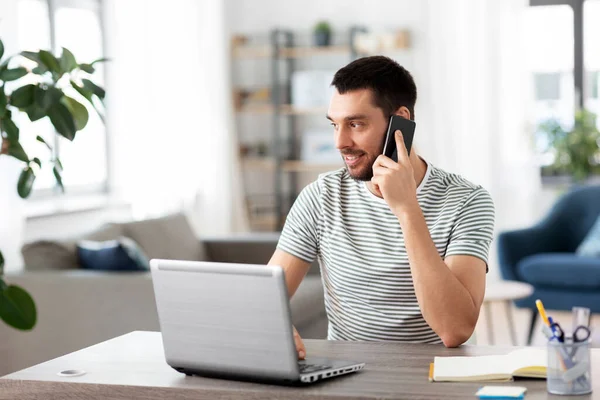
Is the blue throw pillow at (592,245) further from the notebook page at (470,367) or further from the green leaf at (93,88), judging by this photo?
the notebook page at (470,367)

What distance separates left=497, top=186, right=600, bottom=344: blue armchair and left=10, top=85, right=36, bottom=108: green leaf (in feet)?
10.2

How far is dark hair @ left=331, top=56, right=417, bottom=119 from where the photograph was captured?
7.28 ft

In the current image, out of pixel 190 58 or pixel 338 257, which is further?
pixel 190 58

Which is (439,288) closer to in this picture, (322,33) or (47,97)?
(47,97)

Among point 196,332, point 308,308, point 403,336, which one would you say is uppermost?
point 196,332

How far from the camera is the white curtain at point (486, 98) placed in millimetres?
6516

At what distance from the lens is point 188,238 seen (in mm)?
5094

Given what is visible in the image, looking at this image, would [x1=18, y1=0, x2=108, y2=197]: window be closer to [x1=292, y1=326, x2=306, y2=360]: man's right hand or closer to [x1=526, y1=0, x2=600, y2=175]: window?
[x1=526, y1=0, x2=600, y2=175]: window

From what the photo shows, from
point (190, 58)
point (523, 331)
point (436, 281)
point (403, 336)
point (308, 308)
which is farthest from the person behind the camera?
point (190, 58)

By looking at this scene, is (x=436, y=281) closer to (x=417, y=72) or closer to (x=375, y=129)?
(x=375, y=129)

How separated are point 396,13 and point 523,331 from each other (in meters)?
2.46

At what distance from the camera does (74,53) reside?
5516mm

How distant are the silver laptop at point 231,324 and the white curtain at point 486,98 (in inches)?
197

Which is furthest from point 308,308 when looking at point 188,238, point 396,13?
point 396,13
